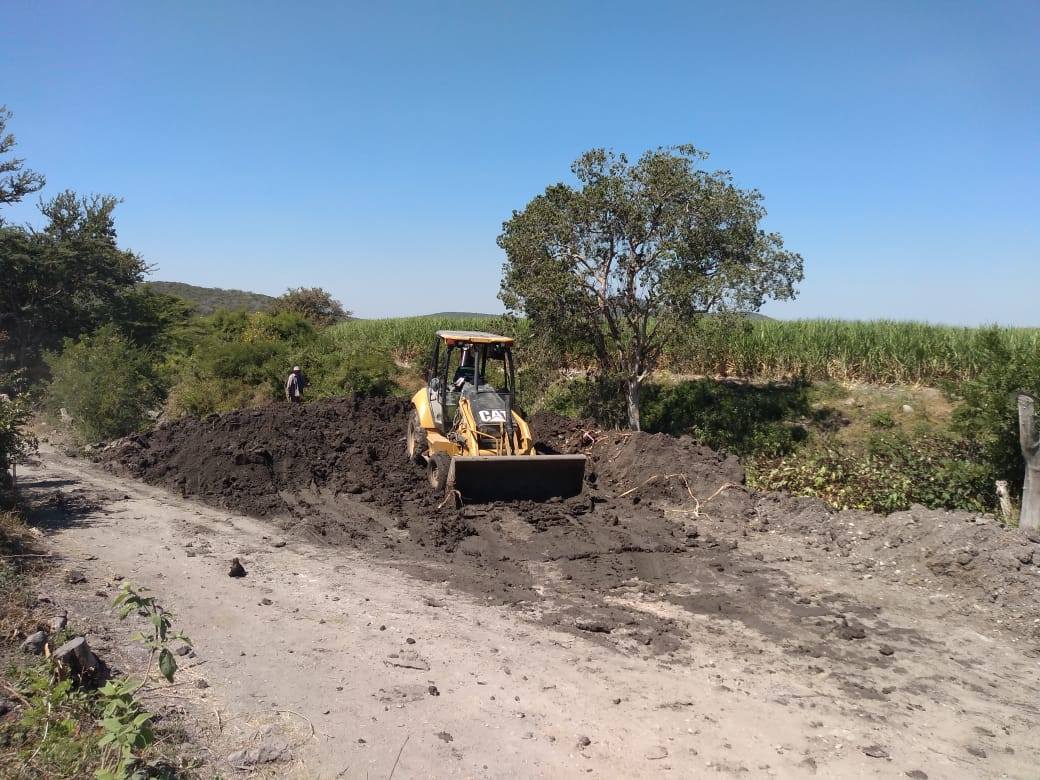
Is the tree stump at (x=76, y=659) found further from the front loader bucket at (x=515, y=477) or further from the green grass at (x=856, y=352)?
the green grass at (x=856, y=352)

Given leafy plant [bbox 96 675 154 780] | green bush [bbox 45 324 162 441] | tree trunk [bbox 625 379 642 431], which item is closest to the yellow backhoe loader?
tree trunk [bbox 625 379 642 431]

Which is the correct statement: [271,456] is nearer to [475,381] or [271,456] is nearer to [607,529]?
[475,381]

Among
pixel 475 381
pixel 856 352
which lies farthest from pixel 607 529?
pixel 856 352

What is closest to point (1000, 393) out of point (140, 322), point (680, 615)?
point (680, 615)

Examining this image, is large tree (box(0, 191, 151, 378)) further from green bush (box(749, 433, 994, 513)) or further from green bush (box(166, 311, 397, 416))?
green bush (box(749, 433, 994, 513))

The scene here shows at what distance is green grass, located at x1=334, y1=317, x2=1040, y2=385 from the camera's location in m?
15.4

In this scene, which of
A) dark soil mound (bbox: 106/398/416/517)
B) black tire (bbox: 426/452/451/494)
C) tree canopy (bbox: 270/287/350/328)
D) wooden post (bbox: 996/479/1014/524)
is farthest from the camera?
tree canopy (bbox: 270/287/350/328)

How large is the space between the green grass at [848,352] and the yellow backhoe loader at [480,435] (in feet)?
10.5

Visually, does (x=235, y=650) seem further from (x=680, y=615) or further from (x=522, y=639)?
(x=680, y=615)

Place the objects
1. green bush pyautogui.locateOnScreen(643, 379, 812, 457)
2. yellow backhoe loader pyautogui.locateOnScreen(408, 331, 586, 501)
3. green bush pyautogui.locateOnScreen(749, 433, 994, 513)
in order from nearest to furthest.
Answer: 1. green bush pyautogui.locateOnScreen(749, 433, 994, 513)
2. yellow backhoe loader pyautogui.locateOnScreen(408, 331, 586, 501)
3. green bush pyautogui.locateOnScreen(643, 379, 812, 457)

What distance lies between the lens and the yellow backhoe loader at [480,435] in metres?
10.3

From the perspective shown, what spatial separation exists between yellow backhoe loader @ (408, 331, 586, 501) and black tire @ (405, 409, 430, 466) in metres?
0.02

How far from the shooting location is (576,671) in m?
5.60

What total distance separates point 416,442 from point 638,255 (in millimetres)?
5466
